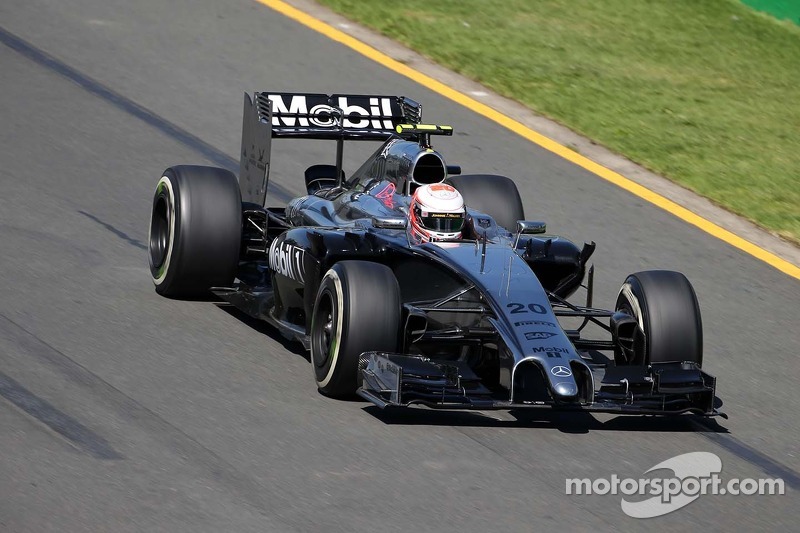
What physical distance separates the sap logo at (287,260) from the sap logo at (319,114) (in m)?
1.59

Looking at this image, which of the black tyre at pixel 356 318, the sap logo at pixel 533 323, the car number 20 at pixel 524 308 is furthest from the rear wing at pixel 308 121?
the sap logo at pixel 533 323

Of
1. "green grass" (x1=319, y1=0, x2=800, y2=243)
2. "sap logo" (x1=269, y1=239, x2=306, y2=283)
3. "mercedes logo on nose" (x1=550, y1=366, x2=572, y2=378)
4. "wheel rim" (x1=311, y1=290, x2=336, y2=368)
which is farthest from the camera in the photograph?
"green grass" (x1=319, y1=0, x2=800, y2=243)

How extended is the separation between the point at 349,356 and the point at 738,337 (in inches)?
155

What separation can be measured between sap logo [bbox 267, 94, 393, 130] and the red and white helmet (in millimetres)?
2185

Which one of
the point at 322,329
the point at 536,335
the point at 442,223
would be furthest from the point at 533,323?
the point at 322,329

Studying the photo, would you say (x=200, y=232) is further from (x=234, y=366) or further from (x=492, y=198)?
(x=492, y=198)

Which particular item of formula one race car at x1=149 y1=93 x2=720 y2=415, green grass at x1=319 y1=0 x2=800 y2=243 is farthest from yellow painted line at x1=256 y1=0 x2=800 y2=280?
formula one race car at x1=149 y1=93 x2=720 y2=415

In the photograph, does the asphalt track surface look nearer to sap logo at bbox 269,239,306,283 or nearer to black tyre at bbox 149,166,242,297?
black tyre at bbox 149,166,242,297

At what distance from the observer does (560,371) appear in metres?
8.37

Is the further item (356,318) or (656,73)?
(656,73)

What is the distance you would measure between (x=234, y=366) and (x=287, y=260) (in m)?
0.85

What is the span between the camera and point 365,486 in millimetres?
7664

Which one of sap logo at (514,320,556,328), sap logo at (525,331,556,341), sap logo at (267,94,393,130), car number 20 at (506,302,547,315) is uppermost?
sap logo at (267,94,393,130)

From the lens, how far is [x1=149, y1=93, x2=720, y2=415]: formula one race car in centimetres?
857
